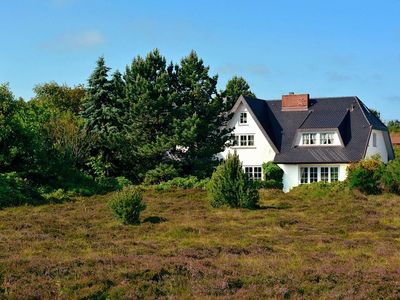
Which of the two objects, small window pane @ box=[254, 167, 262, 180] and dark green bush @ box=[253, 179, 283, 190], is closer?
dark green bush @ box=[253, 179, 283, 190]

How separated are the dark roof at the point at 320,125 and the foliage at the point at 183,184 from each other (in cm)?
891

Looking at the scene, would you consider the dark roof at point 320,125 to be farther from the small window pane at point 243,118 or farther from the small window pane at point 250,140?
the small window pane at point 250,140

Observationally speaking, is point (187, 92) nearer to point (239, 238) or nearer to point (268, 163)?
point (268, 163)

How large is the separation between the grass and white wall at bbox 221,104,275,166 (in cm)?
1670

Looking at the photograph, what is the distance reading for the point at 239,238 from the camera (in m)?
23.4

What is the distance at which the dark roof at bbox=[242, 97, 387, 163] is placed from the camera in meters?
49.3

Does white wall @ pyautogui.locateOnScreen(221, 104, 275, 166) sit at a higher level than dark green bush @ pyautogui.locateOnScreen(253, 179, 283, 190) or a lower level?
higher

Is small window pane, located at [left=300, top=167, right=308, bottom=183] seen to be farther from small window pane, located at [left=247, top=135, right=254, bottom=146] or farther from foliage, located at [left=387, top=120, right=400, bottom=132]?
foliage, located at [left=387, top=120, right=400, bottom=132]

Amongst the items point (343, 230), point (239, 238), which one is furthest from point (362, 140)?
point (239, 238)

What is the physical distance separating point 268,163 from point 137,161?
10257mm

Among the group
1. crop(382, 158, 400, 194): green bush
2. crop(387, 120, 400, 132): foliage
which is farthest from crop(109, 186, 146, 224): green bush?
crop(387, 120, 400, 132): foliage

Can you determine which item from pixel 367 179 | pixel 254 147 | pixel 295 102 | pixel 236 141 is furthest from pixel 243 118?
pixel 367 179

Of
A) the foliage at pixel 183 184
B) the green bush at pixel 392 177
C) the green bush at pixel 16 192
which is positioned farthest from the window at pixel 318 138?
the green bush at pixel 16 192

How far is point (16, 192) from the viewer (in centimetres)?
3459
